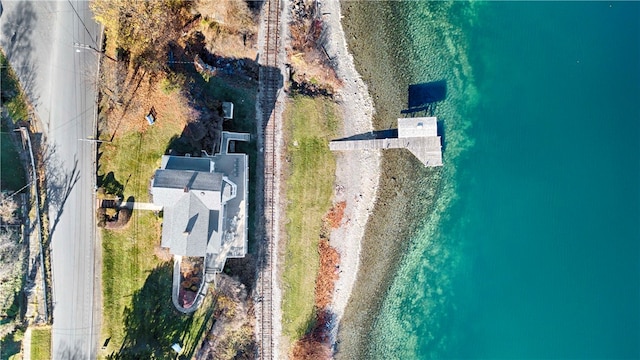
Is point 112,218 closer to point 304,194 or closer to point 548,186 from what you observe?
point 304,194

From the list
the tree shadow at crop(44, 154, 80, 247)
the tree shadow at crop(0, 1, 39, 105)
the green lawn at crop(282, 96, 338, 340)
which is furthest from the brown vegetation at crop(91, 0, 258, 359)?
the tree shadow at crop(0, 1, 39, 105)

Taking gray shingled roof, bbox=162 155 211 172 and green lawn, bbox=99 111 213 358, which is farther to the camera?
green lawn, bbox=99 111 213 358

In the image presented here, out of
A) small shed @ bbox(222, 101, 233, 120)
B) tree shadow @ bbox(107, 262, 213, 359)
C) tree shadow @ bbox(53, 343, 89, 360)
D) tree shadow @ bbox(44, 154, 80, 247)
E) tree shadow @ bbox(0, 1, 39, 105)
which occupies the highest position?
tree shadow @ bbox(0, 1, 39, 105)

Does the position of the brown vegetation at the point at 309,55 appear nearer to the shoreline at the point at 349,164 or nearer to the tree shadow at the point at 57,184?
the shoreline at the point at 349,164

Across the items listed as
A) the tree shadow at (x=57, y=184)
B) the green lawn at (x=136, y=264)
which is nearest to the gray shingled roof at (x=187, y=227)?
the green lawn at (x=136, y=264)

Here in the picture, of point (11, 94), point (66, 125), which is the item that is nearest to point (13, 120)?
point (11, 94)

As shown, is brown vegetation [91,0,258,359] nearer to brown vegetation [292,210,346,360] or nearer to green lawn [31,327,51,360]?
brown vegetation [292,210,346,360]

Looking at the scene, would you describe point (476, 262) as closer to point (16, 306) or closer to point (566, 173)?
point (566, 173)
